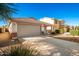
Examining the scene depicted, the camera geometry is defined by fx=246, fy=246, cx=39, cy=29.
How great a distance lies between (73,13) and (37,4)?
75 centimetres

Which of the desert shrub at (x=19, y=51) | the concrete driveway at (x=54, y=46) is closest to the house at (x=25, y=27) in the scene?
the concrete driveway at (x=54, y=46)

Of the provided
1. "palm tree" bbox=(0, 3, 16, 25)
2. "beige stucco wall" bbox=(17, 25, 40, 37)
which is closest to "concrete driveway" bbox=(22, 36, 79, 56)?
"beige stucco wall" bbox=(17, 25, 40, 37)

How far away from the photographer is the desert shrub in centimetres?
490

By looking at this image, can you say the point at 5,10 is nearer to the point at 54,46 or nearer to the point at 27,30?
the point at 27,30

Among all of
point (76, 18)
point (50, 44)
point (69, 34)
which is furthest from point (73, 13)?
point (50, 44)

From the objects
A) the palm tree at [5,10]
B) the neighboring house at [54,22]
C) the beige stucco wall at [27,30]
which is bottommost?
the beige stucco wall at [27,30]

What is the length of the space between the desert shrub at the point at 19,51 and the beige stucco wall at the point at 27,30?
11.3 inches

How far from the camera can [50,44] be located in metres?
5.05

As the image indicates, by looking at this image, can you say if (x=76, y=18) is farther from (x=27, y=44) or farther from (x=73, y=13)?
(x=27, y=44)

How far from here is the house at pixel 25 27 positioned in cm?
499

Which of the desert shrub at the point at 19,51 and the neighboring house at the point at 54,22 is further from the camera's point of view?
the neighboring house at the point at 54,22

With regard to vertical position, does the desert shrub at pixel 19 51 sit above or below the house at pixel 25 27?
below

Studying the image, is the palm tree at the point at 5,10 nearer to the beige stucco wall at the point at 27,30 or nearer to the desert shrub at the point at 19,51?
the beige stucco wall at the point at 27,30

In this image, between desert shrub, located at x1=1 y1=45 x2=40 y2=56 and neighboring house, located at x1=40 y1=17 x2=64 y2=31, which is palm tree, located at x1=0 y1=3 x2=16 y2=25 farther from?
neighboring house, located at x1=40 y1=17 x2=64 y2=31
